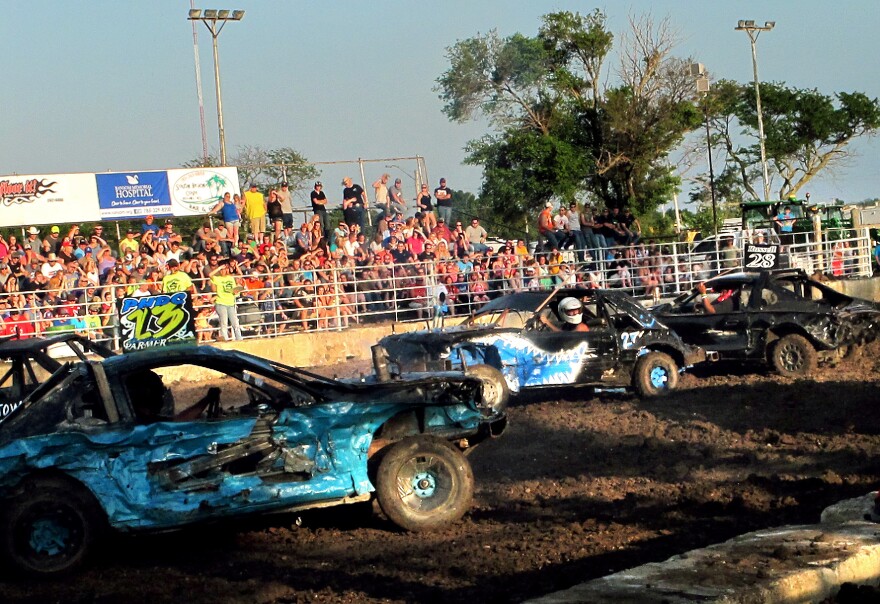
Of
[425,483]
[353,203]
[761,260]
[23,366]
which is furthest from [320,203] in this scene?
[425,483]

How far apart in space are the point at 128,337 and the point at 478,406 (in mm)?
11665

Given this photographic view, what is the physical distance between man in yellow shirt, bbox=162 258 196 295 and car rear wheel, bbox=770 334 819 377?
31.7 feet

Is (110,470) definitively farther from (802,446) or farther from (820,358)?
(820,358)

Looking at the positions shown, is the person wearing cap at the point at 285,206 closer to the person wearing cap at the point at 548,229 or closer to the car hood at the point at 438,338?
the person wearing cap at the point at 548,229

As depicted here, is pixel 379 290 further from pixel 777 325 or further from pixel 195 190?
pixel 777 325

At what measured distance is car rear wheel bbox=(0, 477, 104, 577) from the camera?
286 inches

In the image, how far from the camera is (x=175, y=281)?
19422 millimetres

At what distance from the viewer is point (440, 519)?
8.07 meters

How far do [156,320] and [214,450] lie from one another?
11.6 m

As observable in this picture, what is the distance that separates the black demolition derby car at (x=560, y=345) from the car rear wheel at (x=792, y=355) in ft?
5.58

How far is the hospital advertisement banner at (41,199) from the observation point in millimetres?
23766

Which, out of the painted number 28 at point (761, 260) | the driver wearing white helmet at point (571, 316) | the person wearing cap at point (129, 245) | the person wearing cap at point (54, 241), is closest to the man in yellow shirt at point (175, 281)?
the person wearing cap at point (129, 245)

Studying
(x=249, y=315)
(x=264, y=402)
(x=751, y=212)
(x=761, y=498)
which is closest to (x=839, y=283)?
(x=751, y=212)

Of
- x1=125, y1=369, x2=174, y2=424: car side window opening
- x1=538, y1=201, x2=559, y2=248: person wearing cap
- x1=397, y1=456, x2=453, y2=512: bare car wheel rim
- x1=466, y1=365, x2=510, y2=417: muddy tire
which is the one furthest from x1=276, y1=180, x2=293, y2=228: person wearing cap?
x1=397, y1=456, x2=453, y2=512: bare car wheel rim
